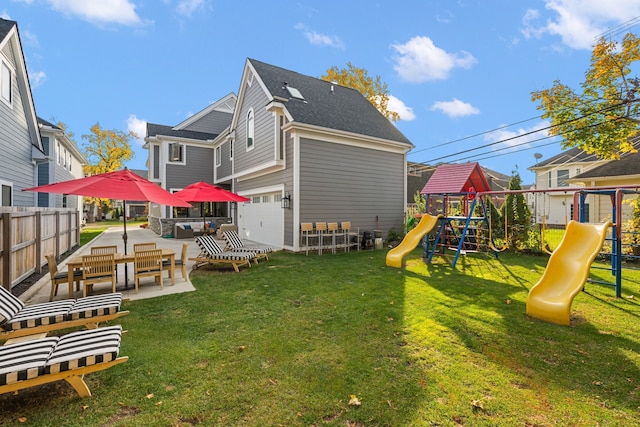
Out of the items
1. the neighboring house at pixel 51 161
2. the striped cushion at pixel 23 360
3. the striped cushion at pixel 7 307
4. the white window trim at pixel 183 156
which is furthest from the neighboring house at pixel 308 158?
the striped cushion at pixel 23 360

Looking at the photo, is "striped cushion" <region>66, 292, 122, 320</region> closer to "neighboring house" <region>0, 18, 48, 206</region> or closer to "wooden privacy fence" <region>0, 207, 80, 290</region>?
"wooden privacy fence" <region>0, 207, 80, 290</region>

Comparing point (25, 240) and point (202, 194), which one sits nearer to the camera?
point (25, 240)

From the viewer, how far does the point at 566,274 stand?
5152mm

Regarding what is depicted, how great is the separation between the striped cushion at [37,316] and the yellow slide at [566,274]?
22.4ft

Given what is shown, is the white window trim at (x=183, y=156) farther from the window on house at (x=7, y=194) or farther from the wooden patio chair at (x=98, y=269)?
the wooden patio chair at (x=98, y=269)

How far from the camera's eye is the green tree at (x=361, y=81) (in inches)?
963

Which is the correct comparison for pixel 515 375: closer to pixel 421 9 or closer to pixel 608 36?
pixel 608 36

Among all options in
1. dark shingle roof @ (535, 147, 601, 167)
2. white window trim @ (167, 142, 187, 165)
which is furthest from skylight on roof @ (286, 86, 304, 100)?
dark shingle roof @ (535, 147, 601, 167)

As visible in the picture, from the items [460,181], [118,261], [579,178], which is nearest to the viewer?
[118,261]

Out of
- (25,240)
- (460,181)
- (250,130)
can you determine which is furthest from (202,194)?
(460,181)

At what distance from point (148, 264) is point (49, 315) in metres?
2.94

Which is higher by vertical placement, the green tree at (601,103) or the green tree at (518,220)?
the green tree at (601,103)

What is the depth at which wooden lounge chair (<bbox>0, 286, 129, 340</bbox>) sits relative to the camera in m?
3.57

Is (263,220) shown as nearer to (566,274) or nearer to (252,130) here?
(252,130)
